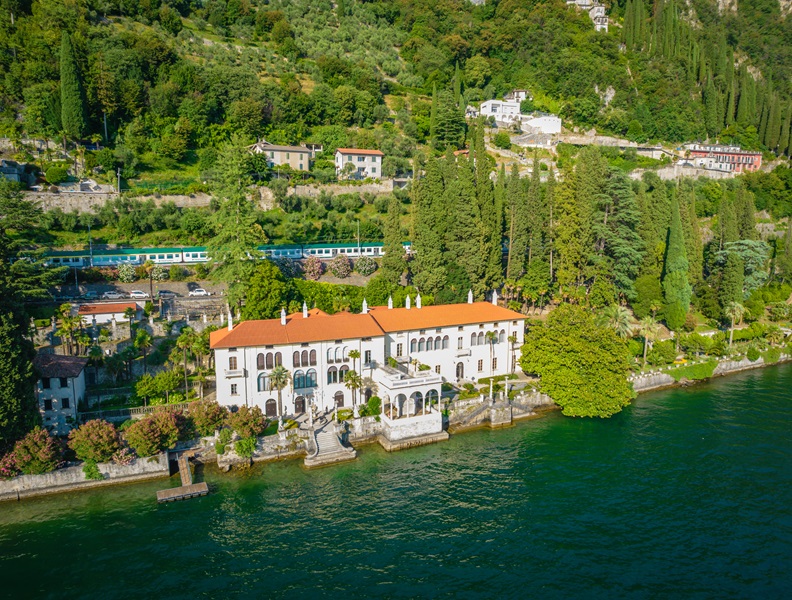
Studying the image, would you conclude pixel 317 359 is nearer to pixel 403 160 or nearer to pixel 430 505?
pixel 430 505

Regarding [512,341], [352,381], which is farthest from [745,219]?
[352,381]

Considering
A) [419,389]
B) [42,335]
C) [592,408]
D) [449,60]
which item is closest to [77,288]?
[42,335]

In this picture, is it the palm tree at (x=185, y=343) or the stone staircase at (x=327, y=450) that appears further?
the palm tree at (x=185, y=343)

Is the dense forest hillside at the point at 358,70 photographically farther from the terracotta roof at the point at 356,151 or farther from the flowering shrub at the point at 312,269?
the flowering shrub at the point at 312,269

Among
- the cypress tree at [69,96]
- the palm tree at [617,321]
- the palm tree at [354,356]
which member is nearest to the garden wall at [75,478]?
the palm tree at [354,356]

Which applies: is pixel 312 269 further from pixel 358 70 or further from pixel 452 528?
pixel 358 70

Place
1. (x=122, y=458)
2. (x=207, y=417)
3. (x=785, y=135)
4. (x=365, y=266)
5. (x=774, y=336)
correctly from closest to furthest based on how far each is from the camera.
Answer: (x=122, y=458), (x=207, y=417), (x=774, y=336), (x=365, y=266), (x=785, y=135)
